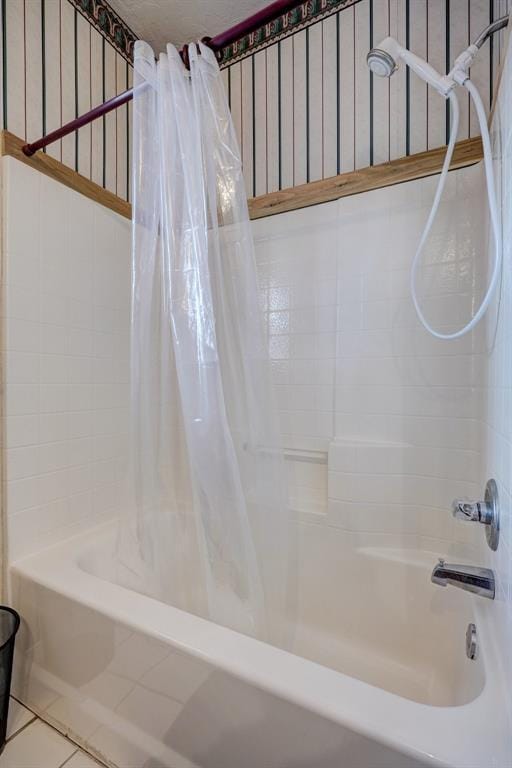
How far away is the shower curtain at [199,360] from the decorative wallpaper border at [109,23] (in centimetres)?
77

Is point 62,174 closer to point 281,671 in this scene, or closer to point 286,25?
point 286,25

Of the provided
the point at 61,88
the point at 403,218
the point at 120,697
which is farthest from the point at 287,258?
the point at 120,697

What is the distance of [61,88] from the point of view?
1.34 metres

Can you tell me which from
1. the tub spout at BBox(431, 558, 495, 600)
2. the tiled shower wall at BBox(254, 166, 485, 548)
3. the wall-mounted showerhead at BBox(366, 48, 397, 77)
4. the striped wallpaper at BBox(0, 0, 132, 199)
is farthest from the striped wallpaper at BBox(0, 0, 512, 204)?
the tub spout at BBox(431, 558, 495, 600)

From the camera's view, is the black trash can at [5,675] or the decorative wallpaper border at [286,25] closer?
the black trash can at [5,675]

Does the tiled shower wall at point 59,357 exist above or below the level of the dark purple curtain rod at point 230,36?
below

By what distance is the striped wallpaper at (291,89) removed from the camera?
1234mm

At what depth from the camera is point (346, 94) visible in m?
1.45

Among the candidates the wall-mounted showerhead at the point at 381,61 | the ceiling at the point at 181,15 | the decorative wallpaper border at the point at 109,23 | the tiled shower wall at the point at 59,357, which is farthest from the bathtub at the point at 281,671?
the ceiling at the point at 181,15

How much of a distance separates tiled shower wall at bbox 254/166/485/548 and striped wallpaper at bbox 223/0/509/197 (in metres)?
0.20

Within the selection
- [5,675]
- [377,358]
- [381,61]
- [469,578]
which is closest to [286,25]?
[381,61]

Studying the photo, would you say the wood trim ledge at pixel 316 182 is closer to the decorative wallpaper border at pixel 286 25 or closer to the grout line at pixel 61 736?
the decorative wallpaper border at pixel 286 25

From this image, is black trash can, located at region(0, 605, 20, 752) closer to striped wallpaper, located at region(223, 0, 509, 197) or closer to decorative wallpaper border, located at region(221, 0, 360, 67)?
striped wallpaper, located at region(223, 0, 509, 197)

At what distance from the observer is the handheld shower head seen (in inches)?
37.8
